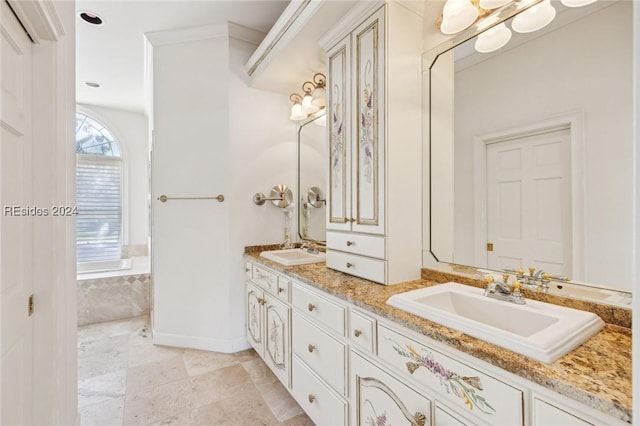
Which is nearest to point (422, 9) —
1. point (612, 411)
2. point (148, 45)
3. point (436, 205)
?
point (436, 205)

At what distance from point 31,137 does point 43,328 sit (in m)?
0.74

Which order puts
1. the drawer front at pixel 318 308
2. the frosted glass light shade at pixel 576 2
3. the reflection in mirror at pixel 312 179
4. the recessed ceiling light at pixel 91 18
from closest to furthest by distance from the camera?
the frosted glass light shade at pixel 576 2 → the drawer front at pixel 318 308 → the recessed ceiling light at pixel 91 18 → the reflection in mirror at pixel 312 179

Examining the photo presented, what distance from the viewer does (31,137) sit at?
1134 millimetres

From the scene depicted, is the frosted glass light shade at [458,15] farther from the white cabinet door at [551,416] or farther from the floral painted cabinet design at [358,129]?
the white cabinet door at [551,416]

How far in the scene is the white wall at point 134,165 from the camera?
176 inches

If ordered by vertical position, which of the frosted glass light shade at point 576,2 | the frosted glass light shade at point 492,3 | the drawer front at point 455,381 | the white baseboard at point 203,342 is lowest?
the white baseboard at point 203,342

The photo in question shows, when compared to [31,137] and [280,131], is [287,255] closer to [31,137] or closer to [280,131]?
[280,131]

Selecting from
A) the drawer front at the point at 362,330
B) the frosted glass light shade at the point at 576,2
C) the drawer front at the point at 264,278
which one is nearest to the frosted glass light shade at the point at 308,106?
the drawer front at the point at 264,278

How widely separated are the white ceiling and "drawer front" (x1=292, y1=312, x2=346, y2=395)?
2.23m

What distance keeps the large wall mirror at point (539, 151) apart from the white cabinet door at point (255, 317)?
125 centimetres

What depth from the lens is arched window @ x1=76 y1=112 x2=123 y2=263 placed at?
4.29 m

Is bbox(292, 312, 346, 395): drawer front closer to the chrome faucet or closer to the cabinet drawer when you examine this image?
the cabinet drawer

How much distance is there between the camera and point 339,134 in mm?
1761

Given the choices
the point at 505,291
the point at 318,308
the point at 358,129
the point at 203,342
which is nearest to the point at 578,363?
the point at 505,291
